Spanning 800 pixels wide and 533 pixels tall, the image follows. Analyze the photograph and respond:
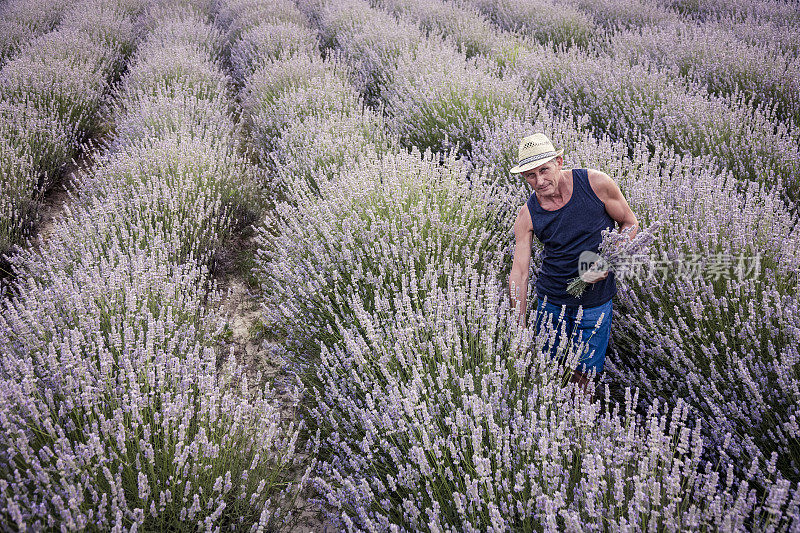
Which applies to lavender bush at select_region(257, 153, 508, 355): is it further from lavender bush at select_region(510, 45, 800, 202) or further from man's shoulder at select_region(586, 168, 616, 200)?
Result: lavender bush at select_region(510, 45, 800, 202)

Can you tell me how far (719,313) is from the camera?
1949 millimetres

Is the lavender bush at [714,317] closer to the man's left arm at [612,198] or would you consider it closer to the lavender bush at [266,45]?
the man's left arm at [612,198]

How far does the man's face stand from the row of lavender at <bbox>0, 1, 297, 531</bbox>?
144cm

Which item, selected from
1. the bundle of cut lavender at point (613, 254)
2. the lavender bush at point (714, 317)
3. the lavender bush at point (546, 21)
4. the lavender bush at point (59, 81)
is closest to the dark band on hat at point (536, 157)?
the bundle of cut lavender at point (613, 254)

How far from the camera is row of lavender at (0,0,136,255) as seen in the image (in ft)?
11.9

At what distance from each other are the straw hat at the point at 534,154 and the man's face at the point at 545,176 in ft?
0.11

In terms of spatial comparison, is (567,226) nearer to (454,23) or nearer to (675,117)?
(675,117)

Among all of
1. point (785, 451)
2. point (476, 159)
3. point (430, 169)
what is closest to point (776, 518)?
point (785, 451)

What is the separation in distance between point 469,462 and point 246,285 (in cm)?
235

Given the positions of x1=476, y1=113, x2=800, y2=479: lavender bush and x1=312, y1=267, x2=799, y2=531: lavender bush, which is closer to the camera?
x1=312, y1=267, x2=799, y2=531: lavender bush

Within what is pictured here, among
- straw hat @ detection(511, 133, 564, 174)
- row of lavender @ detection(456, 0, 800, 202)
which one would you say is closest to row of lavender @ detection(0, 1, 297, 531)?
straw hat @ detection(511, 133, 564, 174)

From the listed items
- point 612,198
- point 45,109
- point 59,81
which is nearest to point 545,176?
point 612,198

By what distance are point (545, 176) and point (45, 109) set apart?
496 cm

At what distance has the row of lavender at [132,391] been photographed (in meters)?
1.41
